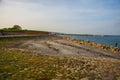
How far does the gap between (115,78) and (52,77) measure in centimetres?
277

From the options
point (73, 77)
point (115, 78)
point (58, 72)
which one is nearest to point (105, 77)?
point (115, 78)

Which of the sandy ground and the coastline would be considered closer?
the sandy ground

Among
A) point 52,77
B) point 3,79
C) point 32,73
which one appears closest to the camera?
point 3,79

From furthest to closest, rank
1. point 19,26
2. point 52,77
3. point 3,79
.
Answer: point 19,26, point 52,77, point 3,79

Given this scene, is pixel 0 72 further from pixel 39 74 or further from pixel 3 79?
pixel 39 74

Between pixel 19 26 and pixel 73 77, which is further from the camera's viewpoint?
pixel 19 26

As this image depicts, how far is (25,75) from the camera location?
7.61 metres

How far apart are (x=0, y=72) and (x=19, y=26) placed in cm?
8886

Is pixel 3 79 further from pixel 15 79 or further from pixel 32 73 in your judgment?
pixel 32 73

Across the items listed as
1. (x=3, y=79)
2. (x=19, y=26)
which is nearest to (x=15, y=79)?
(x=3, y=79)

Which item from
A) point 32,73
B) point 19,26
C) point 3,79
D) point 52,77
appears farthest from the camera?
point 19,26

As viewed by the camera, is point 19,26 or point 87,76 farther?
point 19,26

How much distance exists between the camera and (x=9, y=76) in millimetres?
7379

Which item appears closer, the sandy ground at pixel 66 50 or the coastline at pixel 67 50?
the sandy ground at pixel 66 50
